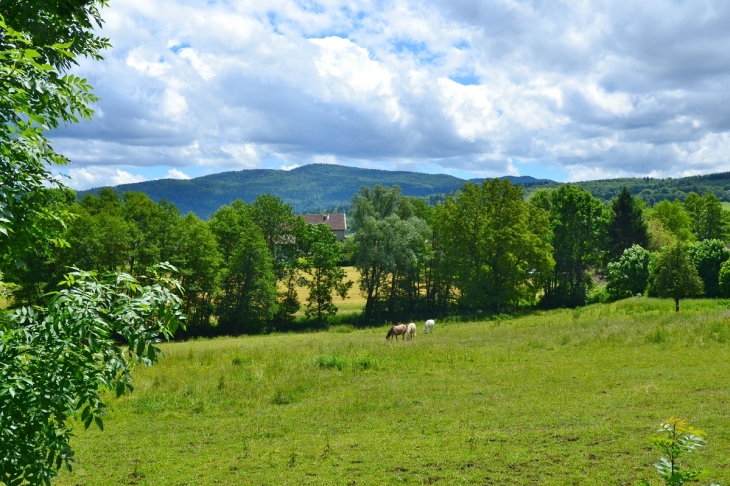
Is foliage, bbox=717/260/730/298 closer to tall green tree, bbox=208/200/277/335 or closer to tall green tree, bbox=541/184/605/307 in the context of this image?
tall green tree, bbox=541/184/605/307

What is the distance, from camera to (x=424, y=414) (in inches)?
577

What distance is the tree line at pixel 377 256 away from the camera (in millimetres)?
50094

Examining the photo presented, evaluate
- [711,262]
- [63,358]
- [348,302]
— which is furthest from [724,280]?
[63,358]

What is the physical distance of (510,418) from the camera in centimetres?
1386

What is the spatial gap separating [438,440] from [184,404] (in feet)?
28.8

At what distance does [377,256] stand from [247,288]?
543 inches

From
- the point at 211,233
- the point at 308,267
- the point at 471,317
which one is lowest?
the point at 471,317

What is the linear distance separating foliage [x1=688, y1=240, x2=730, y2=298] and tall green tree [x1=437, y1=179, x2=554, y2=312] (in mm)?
15885

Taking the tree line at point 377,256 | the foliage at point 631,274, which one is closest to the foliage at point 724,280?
the tree line at point 377,256

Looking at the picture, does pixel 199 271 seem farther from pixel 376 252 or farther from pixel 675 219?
pixel 675 219

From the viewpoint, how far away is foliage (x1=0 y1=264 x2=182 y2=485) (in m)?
4.52

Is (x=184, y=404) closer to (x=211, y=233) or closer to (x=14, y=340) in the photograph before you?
(x=14, y=340)

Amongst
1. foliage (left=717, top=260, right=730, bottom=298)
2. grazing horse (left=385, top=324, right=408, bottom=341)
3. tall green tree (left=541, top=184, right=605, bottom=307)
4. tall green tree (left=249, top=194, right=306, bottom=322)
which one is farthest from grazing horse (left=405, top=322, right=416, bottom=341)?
foliage (left=717, top=260, right=730, bottom=298)

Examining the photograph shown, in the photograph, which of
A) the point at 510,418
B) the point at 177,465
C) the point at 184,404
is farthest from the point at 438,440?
the point at 184,404
